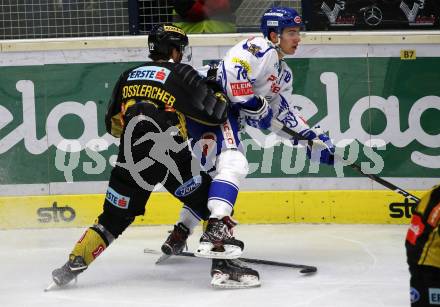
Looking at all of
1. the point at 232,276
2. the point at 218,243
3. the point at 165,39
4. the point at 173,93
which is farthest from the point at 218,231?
the point at 165,39

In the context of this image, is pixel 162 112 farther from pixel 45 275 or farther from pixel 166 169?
pixel 45 275

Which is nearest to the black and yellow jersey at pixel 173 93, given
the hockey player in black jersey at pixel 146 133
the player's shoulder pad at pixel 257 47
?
the hockey player in black jersey at pixel 146 133

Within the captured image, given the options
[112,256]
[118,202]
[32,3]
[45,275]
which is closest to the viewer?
[118,202]

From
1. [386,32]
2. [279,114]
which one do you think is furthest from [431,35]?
[279,114]

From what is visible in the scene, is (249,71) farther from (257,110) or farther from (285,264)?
(285,264)

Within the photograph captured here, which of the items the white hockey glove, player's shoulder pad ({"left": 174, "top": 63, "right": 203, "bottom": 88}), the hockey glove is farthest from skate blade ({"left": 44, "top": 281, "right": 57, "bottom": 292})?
the hockey glove

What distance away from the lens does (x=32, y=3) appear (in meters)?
7.43

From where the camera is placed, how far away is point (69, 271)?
5.06 meters

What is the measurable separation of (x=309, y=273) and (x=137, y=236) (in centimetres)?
172

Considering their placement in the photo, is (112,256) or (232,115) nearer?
(232,115)

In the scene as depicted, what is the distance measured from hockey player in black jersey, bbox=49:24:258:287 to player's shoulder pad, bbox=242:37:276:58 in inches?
13.2

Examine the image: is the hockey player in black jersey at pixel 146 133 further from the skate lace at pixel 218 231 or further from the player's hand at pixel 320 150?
the player's hand at pixel 320 150

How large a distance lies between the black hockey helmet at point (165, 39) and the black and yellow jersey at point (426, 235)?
7.55 feet

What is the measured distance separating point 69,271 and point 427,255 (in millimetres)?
2410
